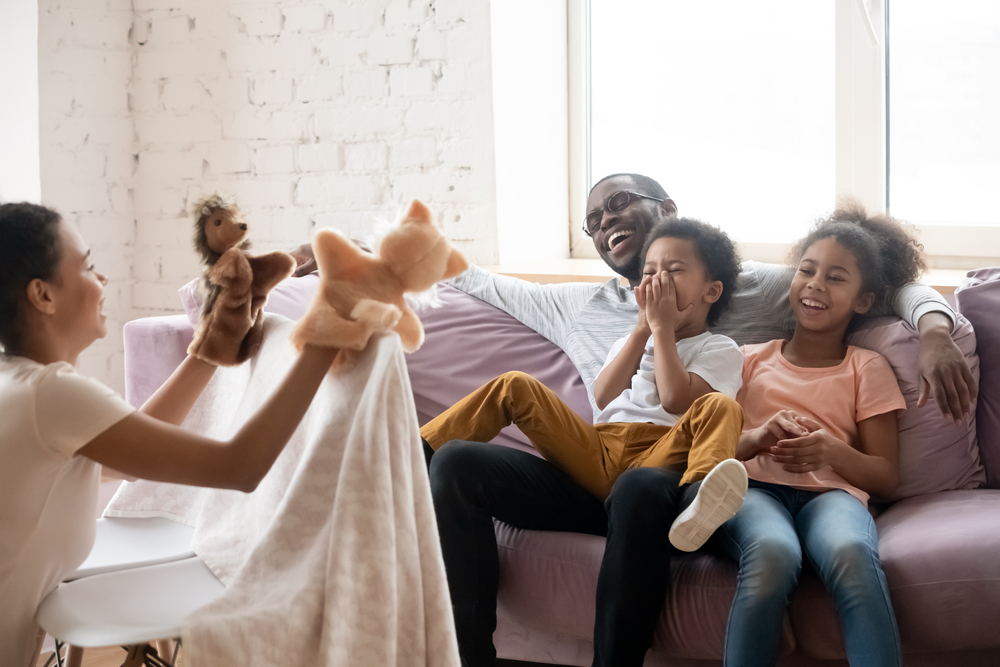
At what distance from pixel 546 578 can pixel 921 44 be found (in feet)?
5.73

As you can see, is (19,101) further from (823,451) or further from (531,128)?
(823,451)

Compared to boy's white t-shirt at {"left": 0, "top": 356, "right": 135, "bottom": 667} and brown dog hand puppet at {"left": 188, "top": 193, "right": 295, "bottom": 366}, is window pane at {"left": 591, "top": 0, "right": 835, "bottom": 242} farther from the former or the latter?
boy's white t-shirt at {"left": 0, "top": 356, "right": 135, "bottom": 667}

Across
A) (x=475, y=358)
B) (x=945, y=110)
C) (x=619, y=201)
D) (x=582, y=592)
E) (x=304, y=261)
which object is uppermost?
(x=945, y=110)

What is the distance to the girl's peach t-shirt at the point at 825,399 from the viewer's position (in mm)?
1405

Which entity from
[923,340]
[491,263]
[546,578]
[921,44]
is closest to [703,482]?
[546,578]

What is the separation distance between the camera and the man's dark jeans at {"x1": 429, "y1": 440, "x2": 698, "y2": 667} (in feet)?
3.98

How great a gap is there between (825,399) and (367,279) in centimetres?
97

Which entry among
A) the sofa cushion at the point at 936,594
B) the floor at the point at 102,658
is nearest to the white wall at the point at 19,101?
the floor at the point at 102,658

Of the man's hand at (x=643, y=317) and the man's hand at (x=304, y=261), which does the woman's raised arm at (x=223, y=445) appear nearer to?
the man's hand at (x=643, y=317)

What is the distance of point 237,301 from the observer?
980 millimetres

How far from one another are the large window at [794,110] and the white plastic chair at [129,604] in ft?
6.15

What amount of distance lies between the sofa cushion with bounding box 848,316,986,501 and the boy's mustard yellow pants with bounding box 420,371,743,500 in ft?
1.16

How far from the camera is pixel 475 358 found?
1806mm

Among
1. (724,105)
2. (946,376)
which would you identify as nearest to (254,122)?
(724,105)
